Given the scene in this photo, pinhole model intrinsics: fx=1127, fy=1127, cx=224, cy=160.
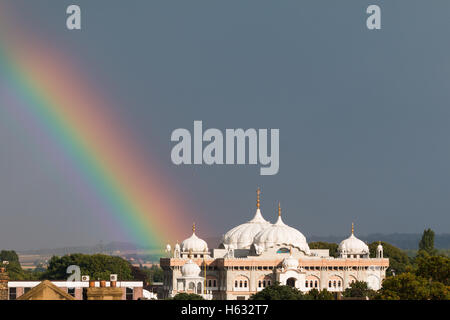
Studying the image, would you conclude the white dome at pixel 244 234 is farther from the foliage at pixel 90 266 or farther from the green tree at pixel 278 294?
the green tree at pixel 278 294

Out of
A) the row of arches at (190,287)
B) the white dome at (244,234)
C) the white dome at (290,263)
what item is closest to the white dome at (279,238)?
the white dome at (290,263)

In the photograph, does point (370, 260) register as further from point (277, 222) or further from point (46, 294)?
point (46, 294)

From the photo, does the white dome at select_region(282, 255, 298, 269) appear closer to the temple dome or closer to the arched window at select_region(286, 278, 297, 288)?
the arched window at select_region(286, 278, 297, 288)

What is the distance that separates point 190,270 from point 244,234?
20.7 metres

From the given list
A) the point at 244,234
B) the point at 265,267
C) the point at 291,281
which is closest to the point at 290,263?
the point at 291,281

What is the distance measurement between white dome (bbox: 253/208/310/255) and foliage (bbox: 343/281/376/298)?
1094cm

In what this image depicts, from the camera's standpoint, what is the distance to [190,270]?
5610 inches

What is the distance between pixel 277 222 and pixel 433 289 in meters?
60.3

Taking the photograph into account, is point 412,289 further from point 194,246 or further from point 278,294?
point 194,246

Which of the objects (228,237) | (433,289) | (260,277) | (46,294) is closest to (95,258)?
(228,237)

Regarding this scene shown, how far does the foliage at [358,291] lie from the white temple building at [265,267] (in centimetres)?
558

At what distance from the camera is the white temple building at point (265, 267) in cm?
14412
